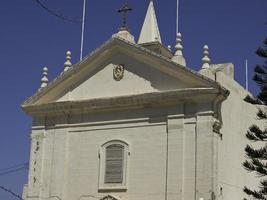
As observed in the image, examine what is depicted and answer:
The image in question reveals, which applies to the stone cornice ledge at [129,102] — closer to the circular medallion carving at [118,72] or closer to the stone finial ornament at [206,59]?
the circular medallion carving at [118,72]

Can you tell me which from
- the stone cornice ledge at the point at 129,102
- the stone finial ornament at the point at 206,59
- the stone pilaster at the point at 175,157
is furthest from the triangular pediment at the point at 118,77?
the stone pilaster at the point at 175,157

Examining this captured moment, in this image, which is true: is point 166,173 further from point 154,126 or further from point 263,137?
point 263,137

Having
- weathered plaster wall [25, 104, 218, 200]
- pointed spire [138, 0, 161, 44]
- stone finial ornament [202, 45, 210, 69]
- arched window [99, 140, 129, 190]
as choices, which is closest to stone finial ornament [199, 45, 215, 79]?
stone finial ornament [202, 45, 210, 69]

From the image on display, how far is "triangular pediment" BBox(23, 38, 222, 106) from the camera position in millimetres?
23281

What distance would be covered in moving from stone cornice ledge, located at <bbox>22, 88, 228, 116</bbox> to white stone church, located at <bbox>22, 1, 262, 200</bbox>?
0.13ft

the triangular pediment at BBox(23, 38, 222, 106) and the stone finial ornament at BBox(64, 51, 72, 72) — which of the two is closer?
the triangular pediment at BBox(23, 38, 222, 106)

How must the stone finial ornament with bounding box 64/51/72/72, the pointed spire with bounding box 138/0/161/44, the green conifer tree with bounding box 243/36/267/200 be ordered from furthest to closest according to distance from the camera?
the pointed spire with bounding box 138/0/161/44 → the stone finial ornament with bounding box 64/51/72/72 → the green conifer tree with bounding box 243/36/267/200

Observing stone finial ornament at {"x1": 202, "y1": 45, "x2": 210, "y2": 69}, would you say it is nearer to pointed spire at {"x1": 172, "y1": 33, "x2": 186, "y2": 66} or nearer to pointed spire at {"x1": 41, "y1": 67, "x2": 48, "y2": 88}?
pointed spire at {"x1": 172, "y1": 33, "x2": 186, "y2": 66}

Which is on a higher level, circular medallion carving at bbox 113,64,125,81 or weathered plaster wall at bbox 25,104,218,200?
circular medallion carving at bbox 113,64,125,81

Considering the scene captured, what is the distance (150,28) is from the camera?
2980cm

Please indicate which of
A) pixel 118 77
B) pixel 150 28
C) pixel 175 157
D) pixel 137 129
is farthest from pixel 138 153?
pixel 150 28

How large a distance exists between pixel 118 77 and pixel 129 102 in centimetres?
143

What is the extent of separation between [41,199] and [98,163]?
118 inches

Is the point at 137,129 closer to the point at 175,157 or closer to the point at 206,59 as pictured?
the point at 175,157
